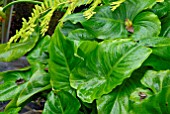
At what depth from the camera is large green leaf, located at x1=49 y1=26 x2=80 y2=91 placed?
1329mm

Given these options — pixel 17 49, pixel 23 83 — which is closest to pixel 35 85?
pixel 23 83

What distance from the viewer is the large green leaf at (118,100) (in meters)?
1.22

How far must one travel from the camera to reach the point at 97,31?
1462mm

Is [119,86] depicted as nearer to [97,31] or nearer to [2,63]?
[97,31]

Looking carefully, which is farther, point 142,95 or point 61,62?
point 61,62

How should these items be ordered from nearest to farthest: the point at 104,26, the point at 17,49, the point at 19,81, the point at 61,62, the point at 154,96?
the point at 154,96 < the point at 61,62 < the point at 104,26 < the point at 19,81 < the point at 17,49

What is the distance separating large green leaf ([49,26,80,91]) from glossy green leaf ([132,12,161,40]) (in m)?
0.27

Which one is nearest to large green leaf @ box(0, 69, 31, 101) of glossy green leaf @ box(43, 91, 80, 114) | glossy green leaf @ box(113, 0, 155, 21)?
glossy green leaf @ box(43, 91, 80, 114)

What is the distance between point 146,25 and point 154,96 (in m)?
0.44

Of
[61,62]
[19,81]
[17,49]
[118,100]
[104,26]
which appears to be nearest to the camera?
[118,100]

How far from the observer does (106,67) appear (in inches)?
51.2

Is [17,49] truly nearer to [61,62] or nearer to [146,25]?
[61,62]

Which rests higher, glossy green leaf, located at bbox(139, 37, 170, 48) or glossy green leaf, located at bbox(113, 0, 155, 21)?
glossy green leaf, located at bbox(113, 0, 155, 21)

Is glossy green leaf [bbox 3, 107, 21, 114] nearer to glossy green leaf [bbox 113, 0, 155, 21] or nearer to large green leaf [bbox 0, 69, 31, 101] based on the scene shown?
large green leaf [bbox 0, 69, 31, 101]
